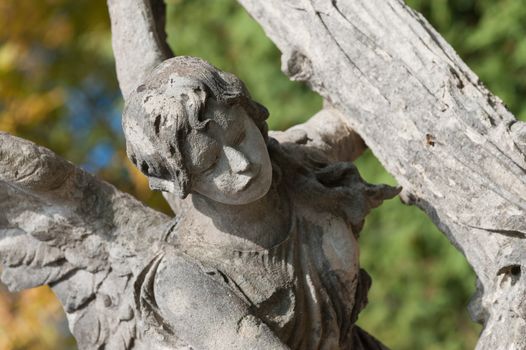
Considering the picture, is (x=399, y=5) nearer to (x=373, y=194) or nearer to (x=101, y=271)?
(x=373, y=194)

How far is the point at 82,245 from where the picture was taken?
204 centimetres

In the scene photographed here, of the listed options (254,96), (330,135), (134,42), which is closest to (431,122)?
(330,135)

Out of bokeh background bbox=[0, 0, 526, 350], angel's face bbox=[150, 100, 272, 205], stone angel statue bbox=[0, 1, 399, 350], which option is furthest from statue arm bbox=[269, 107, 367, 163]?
bokeh background bbox=[0, 0, 526, 350]

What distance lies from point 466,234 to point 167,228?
0.57 meters

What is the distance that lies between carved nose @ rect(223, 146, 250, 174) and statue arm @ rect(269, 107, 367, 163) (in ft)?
1.50

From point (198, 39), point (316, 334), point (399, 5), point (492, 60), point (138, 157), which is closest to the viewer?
point (138, 157)

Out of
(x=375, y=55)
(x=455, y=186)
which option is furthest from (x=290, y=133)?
(x=455, y=186)

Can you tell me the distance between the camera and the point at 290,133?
7.22 feet

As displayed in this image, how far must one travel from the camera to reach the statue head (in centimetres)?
170

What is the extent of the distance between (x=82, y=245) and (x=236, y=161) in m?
0.46

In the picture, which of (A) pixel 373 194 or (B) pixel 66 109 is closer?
(A) pixel 373 194

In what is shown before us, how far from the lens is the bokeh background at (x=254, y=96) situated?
4082 millimetres

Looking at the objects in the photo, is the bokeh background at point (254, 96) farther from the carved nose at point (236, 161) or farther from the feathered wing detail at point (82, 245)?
the carved nose at point (236, 161)

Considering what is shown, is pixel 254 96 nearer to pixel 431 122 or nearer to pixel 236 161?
pixel 431 122
